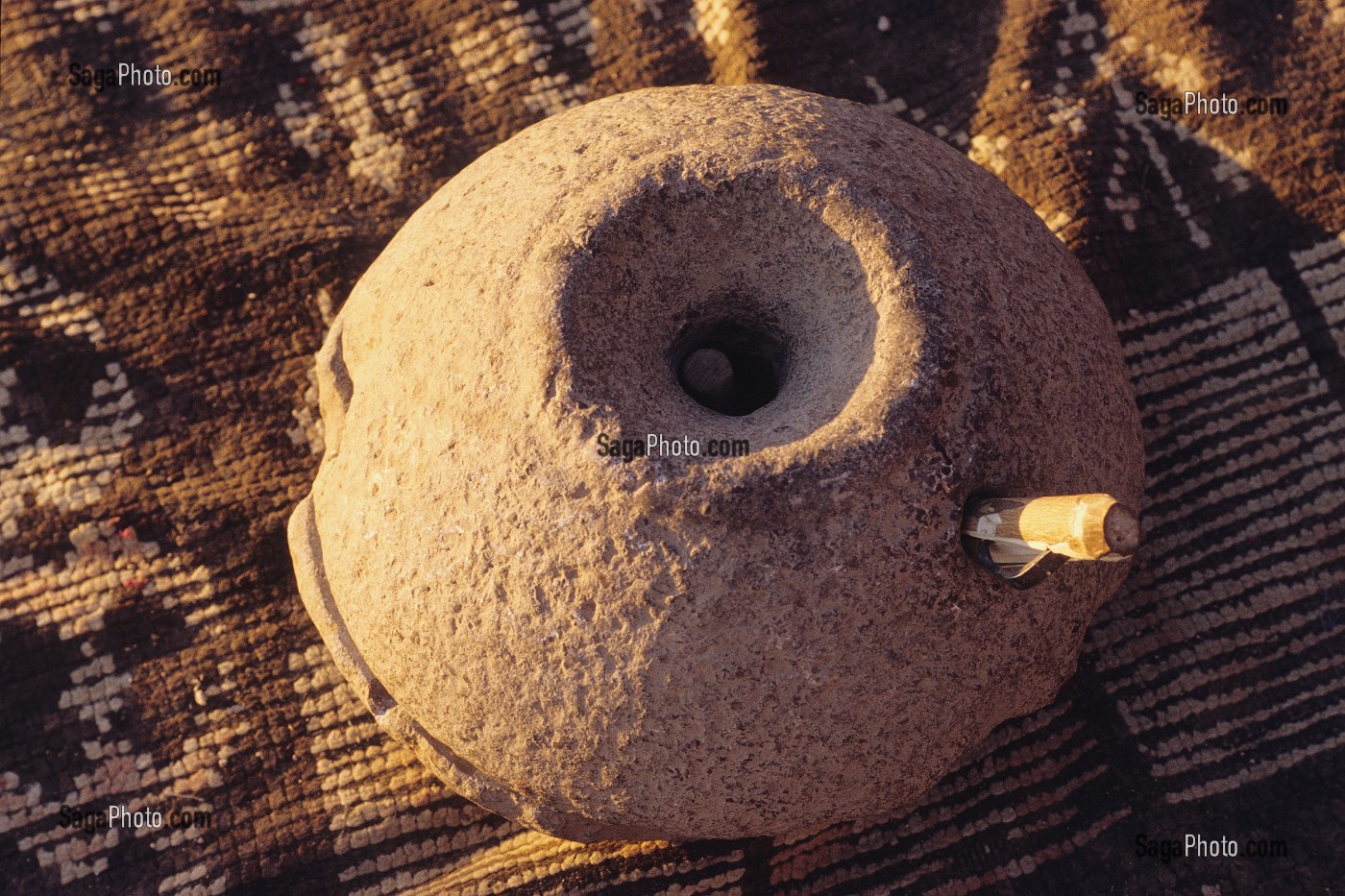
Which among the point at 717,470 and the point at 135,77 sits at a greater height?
the point at 135,77

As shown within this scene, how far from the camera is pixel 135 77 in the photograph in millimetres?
2832

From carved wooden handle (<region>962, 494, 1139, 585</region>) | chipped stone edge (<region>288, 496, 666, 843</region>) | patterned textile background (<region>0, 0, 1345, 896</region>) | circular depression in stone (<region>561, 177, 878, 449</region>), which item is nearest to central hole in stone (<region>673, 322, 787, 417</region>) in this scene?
circular depression in stone (<region>561, 177, 878, 449</region>)

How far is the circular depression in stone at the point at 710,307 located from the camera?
1.54 meters

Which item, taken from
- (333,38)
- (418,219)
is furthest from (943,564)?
(333,38)

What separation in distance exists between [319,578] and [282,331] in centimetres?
94

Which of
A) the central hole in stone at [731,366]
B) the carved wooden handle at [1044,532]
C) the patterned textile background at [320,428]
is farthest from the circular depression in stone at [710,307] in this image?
the patterned textile background at [320,428]

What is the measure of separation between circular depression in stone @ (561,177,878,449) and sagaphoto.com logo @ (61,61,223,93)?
1.81 metres

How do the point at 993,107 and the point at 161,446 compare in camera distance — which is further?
the point at 993,107

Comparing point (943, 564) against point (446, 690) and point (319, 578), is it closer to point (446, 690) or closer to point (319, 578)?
point (446, 690)

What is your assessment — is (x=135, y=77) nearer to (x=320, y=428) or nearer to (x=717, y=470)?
(x=320, y=428)

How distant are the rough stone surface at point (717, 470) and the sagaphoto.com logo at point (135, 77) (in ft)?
4.68

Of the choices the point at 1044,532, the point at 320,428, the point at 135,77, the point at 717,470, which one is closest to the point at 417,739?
the point at 717,470

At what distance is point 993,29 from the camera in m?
2.80

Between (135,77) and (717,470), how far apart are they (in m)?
2.29
